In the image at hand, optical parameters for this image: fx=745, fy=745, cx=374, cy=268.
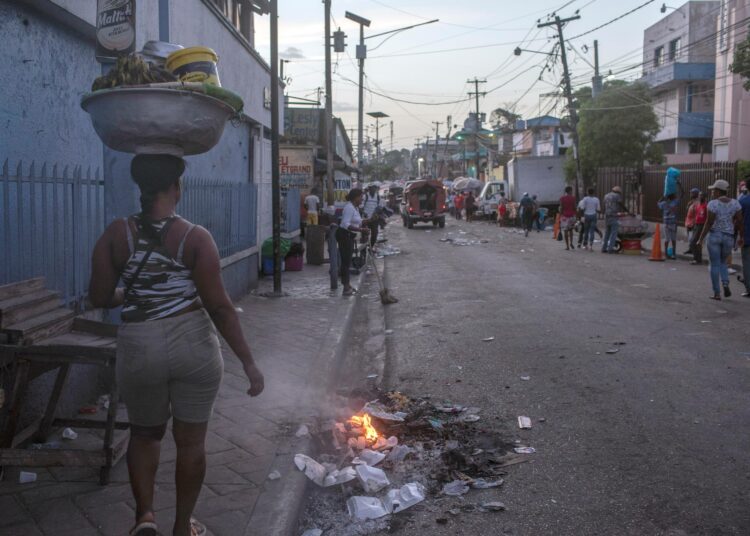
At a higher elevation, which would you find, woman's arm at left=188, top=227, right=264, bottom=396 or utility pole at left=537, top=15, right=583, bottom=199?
utility pole at left=537, top=15, right=583, bottom=199

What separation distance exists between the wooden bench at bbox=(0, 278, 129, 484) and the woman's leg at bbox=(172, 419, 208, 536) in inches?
35.2

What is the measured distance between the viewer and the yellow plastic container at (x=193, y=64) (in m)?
3.94

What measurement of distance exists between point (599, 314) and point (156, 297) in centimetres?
818

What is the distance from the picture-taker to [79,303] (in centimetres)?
576

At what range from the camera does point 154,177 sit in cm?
318

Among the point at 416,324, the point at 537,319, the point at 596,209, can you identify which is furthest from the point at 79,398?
the point at 596,209

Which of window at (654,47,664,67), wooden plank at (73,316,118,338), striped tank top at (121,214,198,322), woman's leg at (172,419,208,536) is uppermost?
window at (654,47,664,67)

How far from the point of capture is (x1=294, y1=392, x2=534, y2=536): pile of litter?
4.15 m

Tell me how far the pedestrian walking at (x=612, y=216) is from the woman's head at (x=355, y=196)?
9710 mm

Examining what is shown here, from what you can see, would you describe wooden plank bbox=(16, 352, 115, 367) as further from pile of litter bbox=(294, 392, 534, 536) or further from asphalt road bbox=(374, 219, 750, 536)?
asphalt road bbox=(374, 219, 750, 536)

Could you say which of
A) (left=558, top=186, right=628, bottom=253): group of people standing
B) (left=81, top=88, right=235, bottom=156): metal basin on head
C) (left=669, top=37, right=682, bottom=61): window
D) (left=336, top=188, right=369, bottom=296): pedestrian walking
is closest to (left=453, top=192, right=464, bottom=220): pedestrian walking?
(left=669, top=37, right=682, bottom=61): window

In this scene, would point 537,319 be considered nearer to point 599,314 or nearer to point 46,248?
point 599,314

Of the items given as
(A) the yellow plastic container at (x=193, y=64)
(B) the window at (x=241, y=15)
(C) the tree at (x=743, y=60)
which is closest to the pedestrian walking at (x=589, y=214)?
(C) the tree at (x=743, y=60)

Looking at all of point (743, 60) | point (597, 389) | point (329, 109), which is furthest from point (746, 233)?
point (329, 109)
